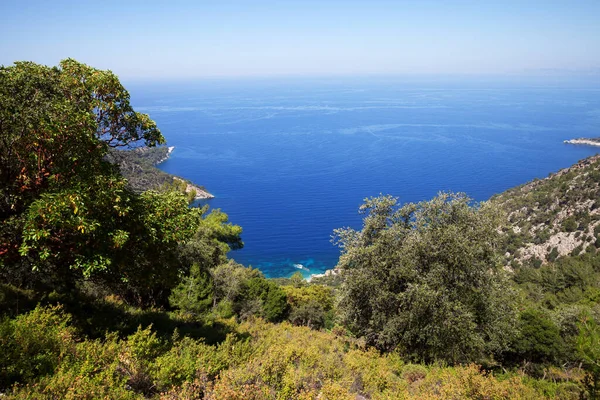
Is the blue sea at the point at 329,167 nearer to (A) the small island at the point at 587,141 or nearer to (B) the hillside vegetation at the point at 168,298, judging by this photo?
(A) the small island at the point at 587,141

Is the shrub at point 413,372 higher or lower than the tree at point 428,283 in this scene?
lower

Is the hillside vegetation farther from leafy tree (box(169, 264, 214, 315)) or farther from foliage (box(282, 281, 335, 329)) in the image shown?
foliage (box(282, 281, 335, 329))

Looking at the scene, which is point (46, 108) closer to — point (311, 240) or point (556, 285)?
point (556, 285)

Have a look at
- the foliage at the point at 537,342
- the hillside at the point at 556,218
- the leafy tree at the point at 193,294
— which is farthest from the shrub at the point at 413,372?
the hillside at the point at 556,218

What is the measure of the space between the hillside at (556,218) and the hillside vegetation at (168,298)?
136 feet

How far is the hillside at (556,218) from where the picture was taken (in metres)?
53.2

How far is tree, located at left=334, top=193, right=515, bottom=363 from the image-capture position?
11734 mm

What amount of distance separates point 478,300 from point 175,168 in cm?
12997

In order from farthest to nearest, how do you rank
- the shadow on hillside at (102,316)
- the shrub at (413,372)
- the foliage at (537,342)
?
1. the foliage at (537,342)
2. the shrub at (413,372)
3. the shadow on hillside at (102,316)

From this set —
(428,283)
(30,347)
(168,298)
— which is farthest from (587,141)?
(30,347)

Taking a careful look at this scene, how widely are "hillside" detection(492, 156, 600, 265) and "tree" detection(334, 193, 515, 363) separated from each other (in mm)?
39729

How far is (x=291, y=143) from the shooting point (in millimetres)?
164125

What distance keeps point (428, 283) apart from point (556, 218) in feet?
203

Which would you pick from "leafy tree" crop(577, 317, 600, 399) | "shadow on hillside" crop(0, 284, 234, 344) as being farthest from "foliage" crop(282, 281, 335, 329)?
"leafy tree" crop(577, 317, 600, 399)
